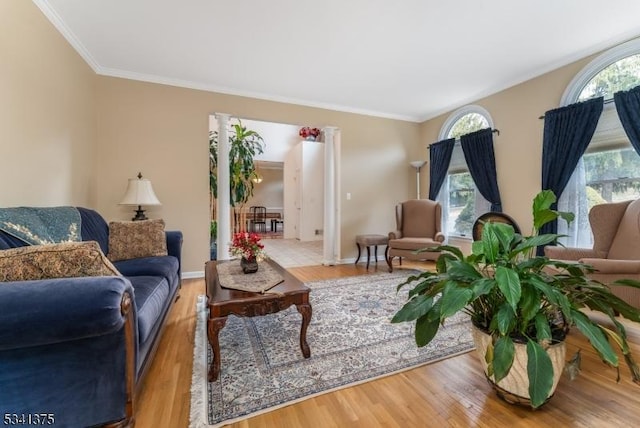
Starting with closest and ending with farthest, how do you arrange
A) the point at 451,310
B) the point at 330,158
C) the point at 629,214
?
the point at 451,310
the point at 629,214
the point at 330,158

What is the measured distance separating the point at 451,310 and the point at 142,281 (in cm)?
195

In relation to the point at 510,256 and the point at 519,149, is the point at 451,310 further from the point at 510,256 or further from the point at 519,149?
the point at 519,149

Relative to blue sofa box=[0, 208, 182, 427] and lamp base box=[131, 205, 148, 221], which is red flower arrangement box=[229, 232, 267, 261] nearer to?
blue sofa box=[0, 208, 182, 427]

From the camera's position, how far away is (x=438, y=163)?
4816mm

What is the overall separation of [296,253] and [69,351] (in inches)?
184

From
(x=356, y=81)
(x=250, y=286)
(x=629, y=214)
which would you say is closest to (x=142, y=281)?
(x=250, y=286)

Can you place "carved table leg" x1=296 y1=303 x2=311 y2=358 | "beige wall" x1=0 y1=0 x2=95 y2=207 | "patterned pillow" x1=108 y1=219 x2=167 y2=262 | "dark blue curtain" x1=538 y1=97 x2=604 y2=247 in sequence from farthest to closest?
1. "dark blue curtain" x1=538 y1=97 x2=604 y2=247
2. "patterned pillow" x1=108 y1=219 x2=167 y2=262
3. "beige wall" x1=0 y1=0 x2=95 y2=207
4. "carved table leg" x1=296 y1=303 x2=311 y2=358

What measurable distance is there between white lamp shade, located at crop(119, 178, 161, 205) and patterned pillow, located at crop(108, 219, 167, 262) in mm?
498

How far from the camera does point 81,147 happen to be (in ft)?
9.80

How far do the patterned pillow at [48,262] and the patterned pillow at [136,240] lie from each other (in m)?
1.53

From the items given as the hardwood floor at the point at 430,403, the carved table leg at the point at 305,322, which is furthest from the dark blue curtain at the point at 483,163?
the carved table leg at the point at 305,322

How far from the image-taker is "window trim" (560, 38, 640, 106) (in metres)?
2.71

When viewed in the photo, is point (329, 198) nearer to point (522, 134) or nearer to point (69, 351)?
point (522, 134)

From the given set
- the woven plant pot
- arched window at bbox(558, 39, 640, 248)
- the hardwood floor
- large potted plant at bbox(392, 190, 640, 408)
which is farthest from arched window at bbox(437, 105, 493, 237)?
the woven plant pot
